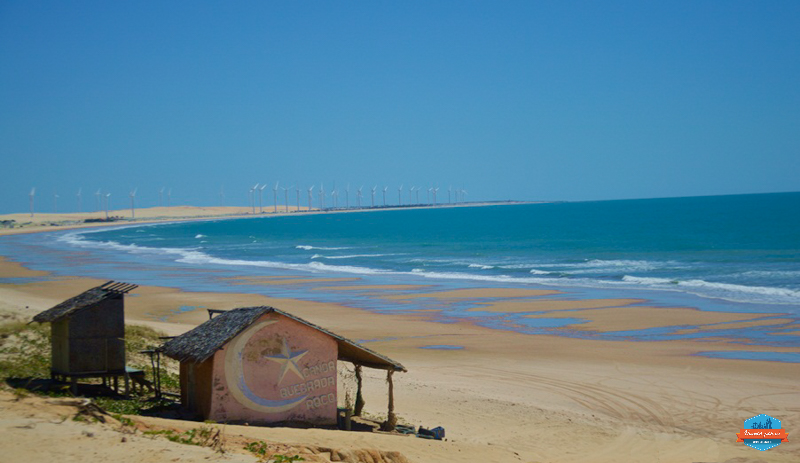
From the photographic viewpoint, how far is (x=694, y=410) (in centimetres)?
1670

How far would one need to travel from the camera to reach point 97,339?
1528 cm

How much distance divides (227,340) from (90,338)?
386 cm

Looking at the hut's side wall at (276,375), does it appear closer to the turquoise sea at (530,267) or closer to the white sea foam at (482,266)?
the turquoise sea at (530,267)

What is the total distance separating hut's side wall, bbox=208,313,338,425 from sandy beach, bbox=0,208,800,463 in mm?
720

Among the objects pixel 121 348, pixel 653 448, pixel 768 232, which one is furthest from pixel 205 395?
pixel 768 232

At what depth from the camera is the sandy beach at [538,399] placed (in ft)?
39.6

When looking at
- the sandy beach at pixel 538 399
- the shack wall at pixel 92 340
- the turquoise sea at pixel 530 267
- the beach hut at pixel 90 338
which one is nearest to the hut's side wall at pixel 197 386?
the sandy beach at pixel 538 399

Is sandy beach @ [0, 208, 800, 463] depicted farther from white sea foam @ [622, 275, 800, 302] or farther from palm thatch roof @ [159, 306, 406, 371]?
white sea foam @ [622, 275, 800, 302]

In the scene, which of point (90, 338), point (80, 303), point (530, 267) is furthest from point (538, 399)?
point (530, 267)

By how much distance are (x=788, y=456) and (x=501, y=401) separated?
6.04 m

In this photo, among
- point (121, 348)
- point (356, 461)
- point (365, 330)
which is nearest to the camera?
point (356, 461)

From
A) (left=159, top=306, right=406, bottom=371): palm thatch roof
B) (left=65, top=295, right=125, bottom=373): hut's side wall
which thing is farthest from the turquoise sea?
(left=65, top=295, right=125, bottom=373): hut's side wall

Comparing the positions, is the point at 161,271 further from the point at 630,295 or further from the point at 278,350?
the point at 278,350

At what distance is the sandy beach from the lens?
39.6ft
